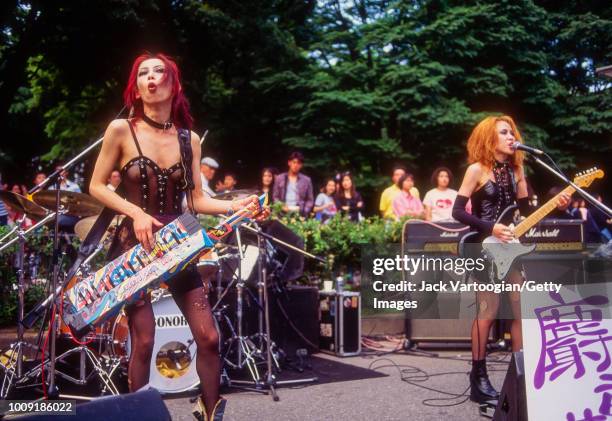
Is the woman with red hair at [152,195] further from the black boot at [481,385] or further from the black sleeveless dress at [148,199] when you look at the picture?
the black boot at [481,385]

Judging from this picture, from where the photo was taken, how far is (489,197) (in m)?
4.87

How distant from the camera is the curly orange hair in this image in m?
4.93

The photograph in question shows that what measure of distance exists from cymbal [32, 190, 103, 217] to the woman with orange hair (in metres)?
3.00

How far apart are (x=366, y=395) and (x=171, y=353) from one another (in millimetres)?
1644

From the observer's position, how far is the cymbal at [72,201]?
493 centimetres

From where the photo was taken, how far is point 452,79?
17172 millimetres

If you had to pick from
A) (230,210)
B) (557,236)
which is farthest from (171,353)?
(557,236)

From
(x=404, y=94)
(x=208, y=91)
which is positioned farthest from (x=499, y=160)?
(x=208, y=91)

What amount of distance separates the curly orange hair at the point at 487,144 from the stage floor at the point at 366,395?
1892mm

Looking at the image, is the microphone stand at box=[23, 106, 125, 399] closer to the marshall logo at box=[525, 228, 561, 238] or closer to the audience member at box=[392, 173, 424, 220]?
the marshall logo at box=[525, 228, 561, 238]

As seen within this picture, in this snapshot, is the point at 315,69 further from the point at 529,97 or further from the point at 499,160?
the point at 499,160

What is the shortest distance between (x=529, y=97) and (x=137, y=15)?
10.5 meters

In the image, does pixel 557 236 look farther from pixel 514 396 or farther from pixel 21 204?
pixel 21 204

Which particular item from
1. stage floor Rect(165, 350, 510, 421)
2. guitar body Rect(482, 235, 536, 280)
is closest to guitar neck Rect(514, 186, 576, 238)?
guitar body Rect(482, 235, 536, 280)
